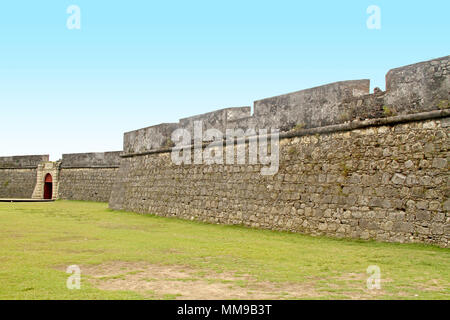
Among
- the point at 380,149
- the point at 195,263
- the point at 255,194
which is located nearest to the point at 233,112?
the point at 255,194

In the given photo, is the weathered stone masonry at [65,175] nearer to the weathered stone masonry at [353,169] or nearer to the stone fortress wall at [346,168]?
the stone fortress wall at [346,168]

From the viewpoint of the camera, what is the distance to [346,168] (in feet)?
29.2

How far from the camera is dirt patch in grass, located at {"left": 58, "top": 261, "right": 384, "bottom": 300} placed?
4.15 m

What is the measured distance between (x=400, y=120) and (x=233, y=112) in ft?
18.0

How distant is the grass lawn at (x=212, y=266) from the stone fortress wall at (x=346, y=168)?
0.61m

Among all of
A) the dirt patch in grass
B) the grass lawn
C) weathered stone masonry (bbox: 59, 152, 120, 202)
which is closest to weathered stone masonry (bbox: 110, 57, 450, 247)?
the grass lawn

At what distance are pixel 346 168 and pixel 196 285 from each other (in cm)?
534

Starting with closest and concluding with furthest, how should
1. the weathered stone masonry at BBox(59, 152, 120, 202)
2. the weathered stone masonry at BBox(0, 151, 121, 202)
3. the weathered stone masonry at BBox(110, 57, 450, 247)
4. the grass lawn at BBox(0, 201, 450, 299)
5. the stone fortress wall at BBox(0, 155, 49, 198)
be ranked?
the grass lawn at BBox(0, 201, 450, 299)
the weathered stone masonry at BBox(110, 57, 450, 247)
the weathered stone masonry at BBox(59, 152, 120, 202)
the weathered stone masonry at BBox(0, 151, 121, 202)
the stone fortress wall at BBox(0, 155, 49, 198)

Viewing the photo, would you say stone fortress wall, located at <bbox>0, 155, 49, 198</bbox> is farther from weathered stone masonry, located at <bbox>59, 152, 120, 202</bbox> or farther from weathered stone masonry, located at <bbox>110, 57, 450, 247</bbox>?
weathered stone masonry, located at <bbox>110, 57, 450, 247</bbox>

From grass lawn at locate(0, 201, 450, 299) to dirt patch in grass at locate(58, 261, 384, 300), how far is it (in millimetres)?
11

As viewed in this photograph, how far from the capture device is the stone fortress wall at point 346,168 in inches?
296

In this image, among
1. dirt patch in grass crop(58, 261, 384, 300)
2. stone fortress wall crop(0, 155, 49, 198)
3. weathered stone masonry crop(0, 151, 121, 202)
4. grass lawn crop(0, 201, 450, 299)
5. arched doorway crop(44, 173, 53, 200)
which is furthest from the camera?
stone fortress wall crop(0, 155, 49, 198)

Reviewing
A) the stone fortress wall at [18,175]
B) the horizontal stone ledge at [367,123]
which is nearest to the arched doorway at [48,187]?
the stone fortress wall at [18,175]

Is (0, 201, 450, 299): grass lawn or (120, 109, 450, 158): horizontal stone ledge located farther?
(120, 109, 450, 158): horizontal stone ledge
